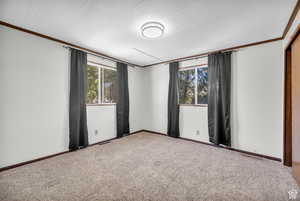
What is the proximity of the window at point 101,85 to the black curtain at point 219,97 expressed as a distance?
2764 mm

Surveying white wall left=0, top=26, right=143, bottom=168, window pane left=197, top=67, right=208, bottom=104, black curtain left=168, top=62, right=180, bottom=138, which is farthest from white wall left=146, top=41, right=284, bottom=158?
white wall left=0, top=26, right=143, bottom=168

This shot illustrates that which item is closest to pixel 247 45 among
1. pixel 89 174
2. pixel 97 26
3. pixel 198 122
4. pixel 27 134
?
pixel 198 122

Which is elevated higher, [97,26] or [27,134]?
[97,26]

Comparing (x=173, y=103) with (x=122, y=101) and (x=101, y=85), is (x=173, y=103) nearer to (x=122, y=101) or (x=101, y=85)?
(x=122, y=101)

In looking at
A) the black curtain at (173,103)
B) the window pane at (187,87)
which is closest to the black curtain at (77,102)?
the black curtain at (173,103)

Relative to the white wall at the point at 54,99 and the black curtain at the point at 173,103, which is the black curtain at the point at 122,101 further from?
the black curtain at the point at 173,103

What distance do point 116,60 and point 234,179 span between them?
12.8 ft

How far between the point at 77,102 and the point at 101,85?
906 mm

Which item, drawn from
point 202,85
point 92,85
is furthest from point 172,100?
point 92,85

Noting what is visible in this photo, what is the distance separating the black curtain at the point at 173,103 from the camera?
4.09m

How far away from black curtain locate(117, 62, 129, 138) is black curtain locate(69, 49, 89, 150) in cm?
107

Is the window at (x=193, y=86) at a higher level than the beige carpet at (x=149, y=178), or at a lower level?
higher

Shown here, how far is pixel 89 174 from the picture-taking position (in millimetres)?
2113

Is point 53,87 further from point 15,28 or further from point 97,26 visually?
point 97,26
